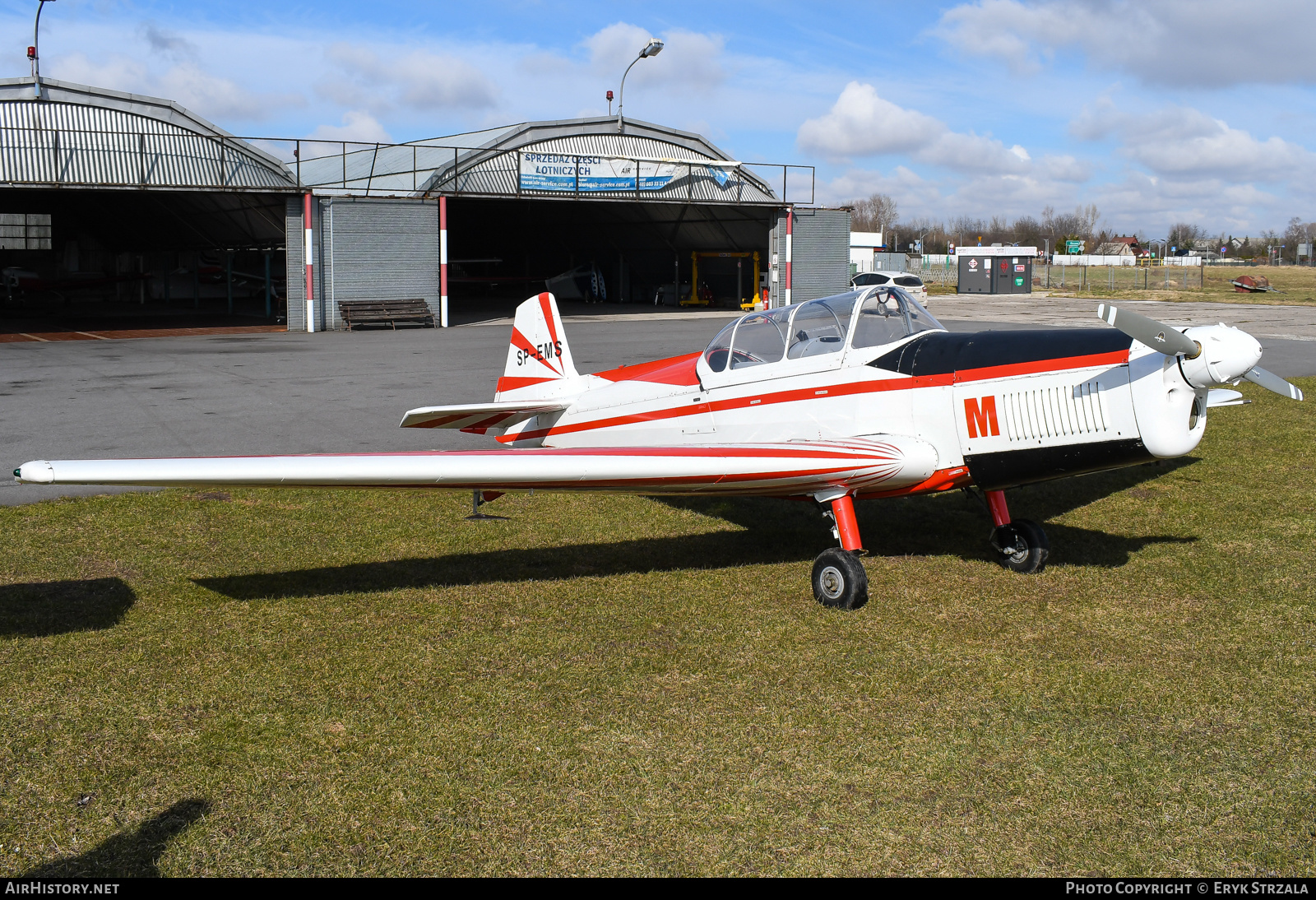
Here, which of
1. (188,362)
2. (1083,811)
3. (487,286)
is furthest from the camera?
(487,286)

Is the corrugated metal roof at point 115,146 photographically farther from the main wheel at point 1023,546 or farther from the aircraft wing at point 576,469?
the main wheel at point 1023,546

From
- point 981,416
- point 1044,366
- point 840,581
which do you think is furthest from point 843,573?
point 1044,366

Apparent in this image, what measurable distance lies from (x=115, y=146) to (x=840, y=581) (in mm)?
27344

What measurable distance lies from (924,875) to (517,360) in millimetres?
7080

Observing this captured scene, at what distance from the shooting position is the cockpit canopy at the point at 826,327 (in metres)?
7.40

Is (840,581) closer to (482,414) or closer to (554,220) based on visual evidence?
(482,414)

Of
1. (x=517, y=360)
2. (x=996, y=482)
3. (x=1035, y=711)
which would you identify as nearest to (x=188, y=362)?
(x=517, y=360)

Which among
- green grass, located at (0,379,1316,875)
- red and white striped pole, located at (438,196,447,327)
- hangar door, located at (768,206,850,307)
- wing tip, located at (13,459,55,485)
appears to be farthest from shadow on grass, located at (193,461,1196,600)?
hangar door, located at (768,206,850,307)

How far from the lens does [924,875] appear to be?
12.1ft

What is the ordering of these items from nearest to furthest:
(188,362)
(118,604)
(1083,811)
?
(1083,811), (118,604), (188,362)

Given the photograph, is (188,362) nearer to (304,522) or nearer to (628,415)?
(304,522)

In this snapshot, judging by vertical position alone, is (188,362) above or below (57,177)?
below

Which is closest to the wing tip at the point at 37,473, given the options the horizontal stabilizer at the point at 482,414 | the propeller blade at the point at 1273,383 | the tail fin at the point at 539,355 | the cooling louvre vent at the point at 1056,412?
the horizontal stabilizer at the point at 482,414

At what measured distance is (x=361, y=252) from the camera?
96.9 ft
